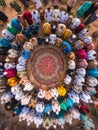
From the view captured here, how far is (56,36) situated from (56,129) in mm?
5677

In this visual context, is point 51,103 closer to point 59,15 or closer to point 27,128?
point 27,128

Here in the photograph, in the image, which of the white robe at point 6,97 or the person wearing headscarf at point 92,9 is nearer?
the person wearing headscarf at point 92,9

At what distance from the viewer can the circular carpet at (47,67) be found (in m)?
16.2

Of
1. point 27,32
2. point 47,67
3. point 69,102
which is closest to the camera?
point 69,102

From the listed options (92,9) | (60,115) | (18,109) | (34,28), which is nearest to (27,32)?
(34,28)

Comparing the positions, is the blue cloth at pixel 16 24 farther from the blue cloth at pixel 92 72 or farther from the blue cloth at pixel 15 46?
the blue cloth at pixel 92 72

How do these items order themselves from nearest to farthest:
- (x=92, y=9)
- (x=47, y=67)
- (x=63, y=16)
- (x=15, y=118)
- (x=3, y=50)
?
(x=63, y=16) < (x=92, y=9) < (x=3, y=50) < (x=47, y=67) < (x=15, y=118)

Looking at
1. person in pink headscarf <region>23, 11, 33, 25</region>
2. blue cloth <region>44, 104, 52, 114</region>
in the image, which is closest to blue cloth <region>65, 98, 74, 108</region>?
blue cloth <region>44, 104, 52, 114</region>

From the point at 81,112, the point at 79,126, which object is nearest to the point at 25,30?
the point at 81,112

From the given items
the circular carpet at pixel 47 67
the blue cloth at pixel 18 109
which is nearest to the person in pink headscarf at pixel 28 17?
the circular carpet at pixel 47 67

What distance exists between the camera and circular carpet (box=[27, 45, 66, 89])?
1620 cm

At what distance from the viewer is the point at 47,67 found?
53.3 ft

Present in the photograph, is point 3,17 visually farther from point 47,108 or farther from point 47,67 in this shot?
point 47,108

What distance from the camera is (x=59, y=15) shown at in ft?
49.0
